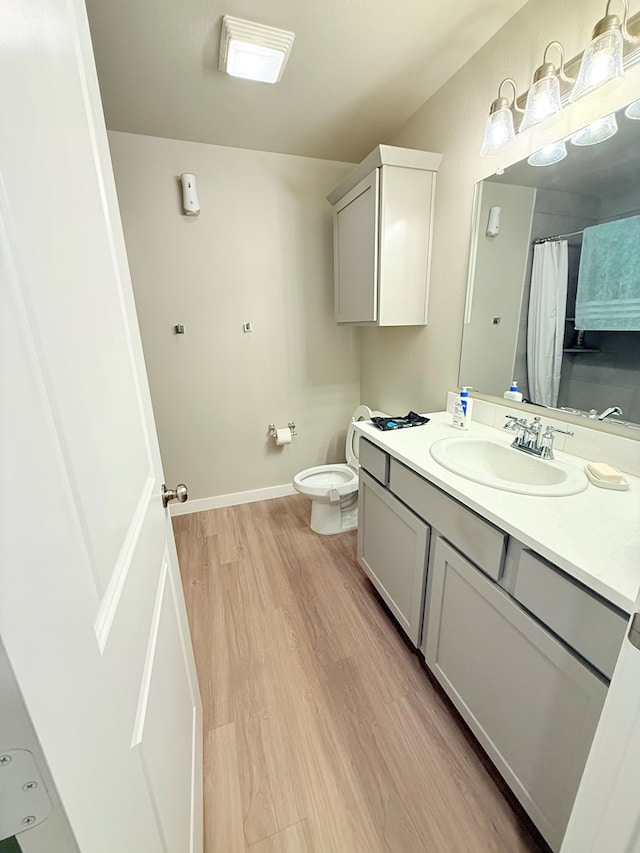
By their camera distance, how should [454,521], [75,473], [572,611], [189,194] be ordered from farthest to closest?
[189,194] → [454,521] → [572,611] → [75,473]

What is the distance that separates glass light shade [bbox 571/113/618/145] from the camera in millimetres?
1044

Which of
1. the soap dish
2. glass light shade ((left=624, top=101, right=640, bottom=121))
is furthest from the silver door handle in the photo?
glass light shade ((left=624, top=101, right=640, bottom=121))

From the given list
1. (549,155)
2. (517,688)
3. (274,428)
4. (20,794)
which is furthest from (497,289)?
(20,794)

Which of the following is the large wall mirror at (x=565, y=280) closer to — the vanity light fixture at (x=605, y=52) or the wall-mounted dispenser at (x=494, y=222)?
the wall-mounted dispenser at (x=494, y=222)

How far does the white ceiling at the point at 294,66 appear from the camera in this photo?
4.05ft

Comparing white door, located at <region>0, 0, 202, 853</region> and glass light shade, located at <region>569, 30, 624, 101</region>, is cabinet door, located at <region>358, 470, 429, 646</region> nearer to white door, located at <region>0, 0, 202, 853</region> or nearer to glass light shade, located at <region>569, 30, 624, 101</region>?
white door, located at <region>0, 0, 202, 853</region>

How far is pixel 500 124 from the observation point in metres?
1.26

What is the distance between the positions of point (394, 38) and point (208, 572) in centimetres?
264

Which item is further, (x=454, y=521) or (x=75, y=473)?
(x=454, y=521)

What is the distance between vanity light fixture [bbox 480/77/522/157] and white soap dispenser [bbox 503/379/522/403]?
0.90 meters

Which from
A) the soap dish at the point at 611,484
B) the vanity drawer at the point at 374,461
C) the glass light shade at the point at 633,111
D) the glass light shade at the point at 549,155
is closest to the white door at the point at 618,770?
the soap dish at the point at 611,484

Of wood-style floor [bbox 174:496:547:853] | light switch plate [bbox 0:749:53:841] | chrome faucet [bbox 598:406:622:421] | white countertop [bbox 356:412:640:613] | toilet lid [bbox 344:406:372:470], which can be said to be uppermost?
chrome faucet [bbox 598:406:622:421]

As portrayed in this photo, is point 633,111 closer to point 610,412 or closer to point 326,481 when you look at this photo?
point 610,412

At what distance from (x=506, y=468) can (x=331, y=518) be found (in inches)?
48.4
